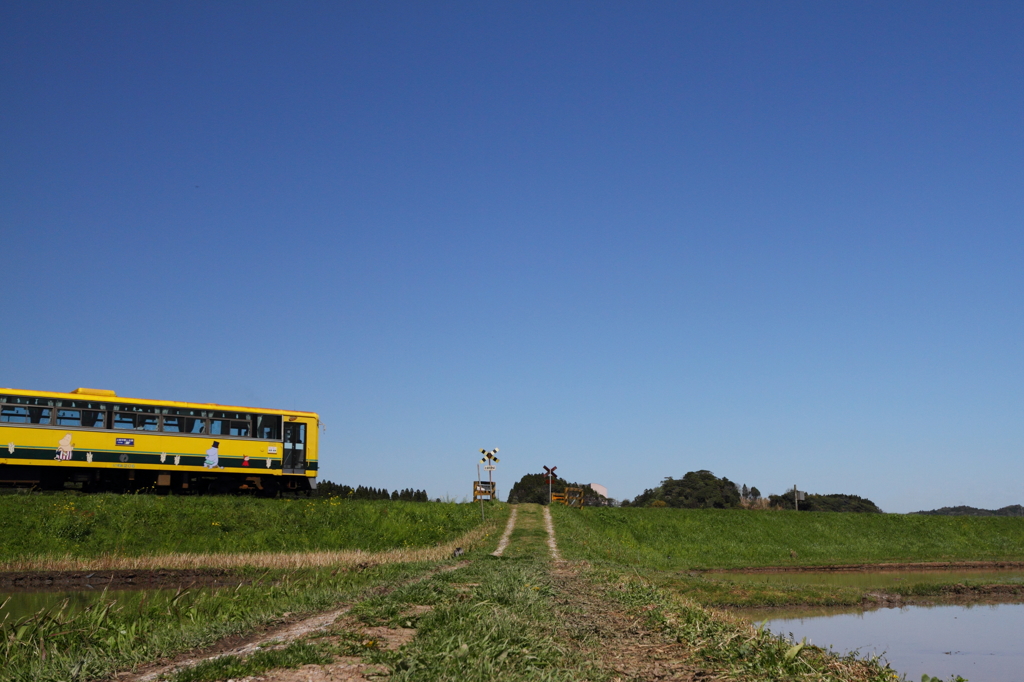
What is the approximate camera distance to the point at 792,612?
21656mm

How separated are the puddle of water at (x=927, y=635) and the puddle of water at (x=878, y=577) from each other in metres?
4.98

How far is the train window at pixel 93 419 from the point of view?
34656 mm

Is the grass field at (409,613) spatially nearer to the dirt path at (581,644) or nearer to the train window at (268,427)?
the dirt path at (581,644)

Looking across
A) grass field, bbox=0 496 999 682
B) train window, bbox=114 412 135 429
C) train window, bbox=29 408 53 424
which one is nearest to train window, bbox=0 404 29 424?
train window, bbox=29 408 53 424

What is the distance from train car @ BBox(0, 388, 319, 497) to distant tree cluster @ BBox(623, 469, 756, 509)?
119ft

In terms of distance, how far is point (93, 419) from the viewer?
34812 millimetres

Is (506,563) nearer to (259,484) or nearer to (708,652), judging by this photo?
(708,652)

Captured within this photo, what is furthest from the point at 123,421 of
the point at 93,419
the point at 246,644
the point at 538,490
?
Answer: the point at 538,490

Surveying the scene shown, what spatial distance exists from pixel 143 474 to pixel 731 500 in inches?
1939

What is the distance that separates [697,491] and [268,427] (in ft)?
142

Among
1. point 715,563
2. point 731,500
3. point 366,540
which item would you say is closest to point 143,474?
point 366,540

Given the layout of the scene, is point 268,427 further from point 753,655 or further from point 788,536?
point 753,655

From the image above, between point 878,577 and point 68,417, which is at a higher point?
point 68,417

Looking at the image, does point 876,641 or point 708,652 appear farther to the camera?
point 876,641
